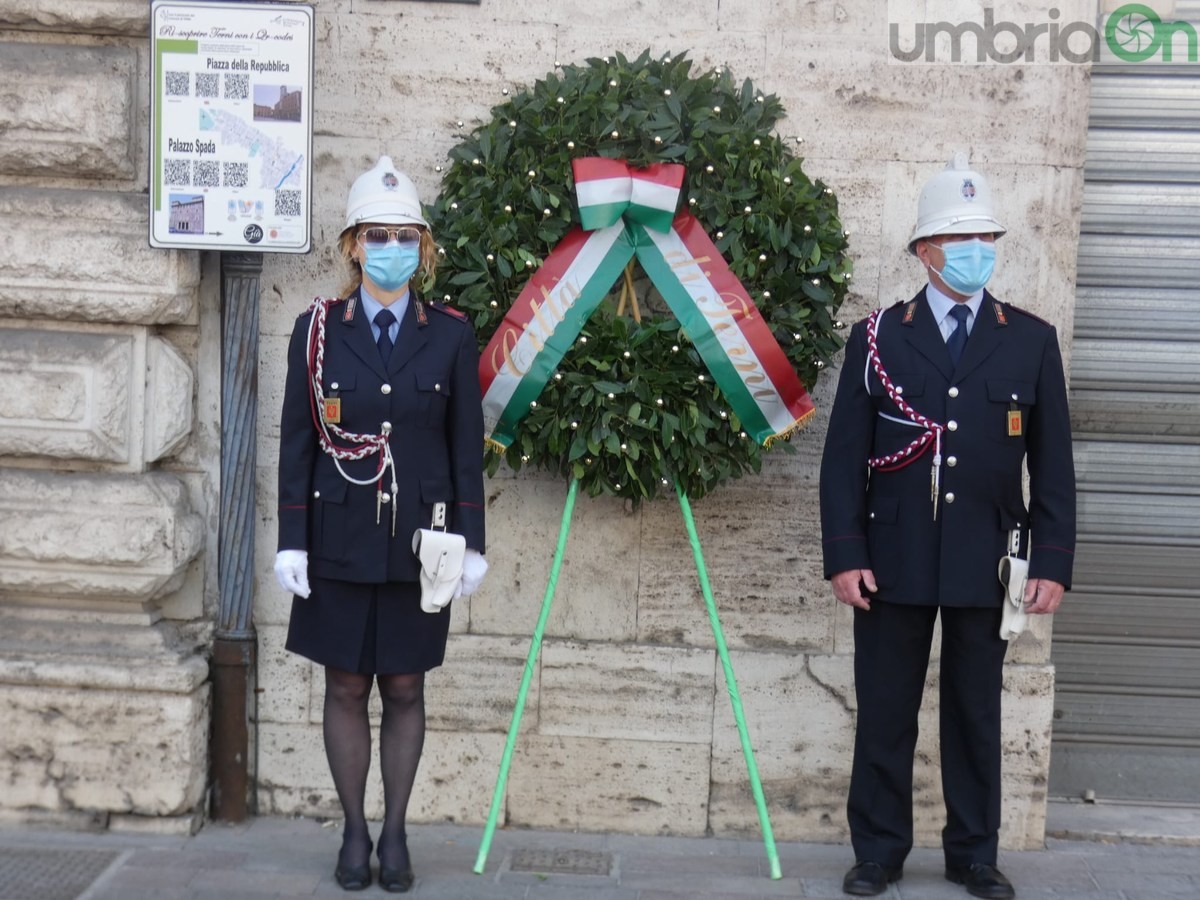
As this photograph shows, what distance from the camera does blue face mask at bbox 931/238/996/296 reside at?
411 cm

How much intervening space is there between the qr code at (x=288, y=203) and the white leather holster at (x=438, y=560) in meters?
1.16

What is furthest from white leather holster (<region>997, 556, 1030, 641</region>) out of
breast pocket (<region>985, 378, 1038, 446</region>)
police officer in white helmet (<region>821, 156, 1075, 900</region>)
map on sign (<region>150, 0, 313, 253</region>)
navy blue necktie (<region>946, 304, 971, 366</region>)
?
map on sign (<region>150, 0, 313, 253</region>)

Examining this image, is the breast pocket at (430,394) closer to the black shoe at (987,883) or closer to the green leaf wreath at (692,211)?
the green leaf wreath at (692,211)

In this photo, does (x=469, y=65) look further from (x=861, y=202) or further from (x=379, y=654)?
(x=379, y=654)

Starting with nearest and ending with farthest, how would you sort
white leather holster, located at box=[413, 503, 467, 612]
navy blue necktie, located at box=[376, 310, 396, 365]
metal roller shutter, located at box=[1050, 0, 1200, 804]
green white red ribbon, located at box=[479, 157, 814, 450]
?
white leather holster, located at box=[413, 503, 467, 612] < navy blue necktie, located at box=[376, 310, 396, 365] < green white red ribbon, located at box=[479, 157, 814, 450] < metal roller shutter, located at box=[1050, 0, 1200, 804]

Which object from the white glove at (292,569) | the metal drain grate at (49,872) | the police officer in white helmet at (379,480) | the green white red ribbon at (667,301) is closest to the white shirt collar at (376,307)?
the police officer in white helmet at (379,480)

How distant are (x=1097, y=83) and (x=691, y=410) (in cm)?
192

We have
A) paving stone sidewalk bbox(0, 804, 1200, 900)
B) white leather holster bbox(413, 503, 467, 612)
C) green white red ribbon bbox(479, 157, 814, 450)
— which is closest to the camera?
white leather holster bbox(413, 503, 467, 612)

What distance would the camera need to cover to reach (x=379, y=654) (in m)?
4.15

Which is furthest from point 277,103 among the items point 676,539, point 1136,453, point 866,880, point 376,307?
point 1136,453

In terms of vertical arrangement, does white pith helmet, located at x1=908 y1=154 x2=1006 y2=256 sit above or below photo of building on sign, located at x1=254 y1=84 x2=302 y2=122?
below

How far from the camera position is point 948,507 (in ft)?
13.6

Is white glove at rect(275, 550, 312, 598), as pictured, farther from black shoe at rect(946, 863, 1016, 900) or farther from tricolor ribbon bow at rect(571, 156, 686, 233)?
black shoe at rect(946, 863, 1016, 900)

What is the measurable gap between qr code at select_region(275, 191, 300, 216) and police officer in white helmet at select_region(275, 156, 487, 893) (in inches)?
20.6
